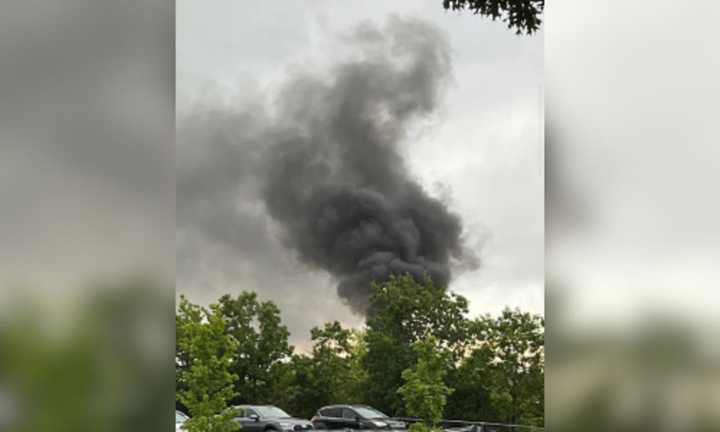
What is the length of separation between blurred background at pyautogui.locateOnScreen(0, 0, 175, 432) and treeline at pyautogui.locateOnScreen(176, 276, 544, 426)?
16059 mm

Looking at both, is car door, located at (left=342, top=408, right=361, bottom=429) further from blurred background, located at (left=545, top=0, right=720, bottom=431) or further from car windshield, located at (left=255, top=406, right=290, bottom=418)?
blurred background, located at (left=545, top=0, right=720, bottom=431)

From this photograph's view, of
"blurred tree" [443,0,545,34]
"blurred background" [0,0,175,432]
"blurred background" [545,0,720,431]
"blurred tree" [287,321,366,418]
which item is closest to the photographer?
"blurred background" [0,0,175,432]

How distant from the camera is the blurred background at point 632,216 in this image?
59.7 inches

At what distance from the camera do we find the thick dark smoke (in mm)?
19188

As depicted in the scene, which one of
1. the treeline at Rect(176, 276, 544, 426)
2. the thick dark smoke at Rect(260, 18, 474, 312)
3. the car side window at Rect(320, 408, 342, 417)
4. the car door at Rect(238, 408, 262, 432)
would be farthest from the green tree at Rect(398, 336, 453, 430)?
the thick dark smoke at Rect(260, 18, 474, 312)

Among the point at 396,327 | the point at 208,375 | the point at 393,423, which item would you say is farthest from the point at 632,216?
the point at 396,327

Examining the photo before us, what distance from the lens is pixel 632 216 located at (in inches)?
62.4

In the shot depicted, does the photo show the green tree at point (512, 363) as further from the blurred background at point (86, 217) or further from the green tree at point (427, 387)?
the blurred background at point (86, 217)

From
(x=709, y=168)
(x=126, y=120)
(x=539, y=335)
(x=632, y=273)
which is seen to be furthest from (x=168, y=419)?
(x=539, y=335)

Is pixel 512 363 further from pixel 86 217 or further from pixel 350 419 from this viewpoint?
pixel 86 217

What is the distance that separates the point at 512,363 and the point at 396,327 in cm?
353

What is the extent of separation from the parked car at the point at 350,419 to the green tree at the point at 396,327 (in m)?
2.72

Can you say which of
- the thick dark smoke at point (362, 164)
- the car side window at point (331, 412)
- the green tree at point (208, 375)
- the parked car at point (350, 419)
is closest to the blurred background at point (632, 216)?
the green tree at point (208, 375)

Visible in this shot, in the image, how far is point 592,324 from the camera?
1581mm
